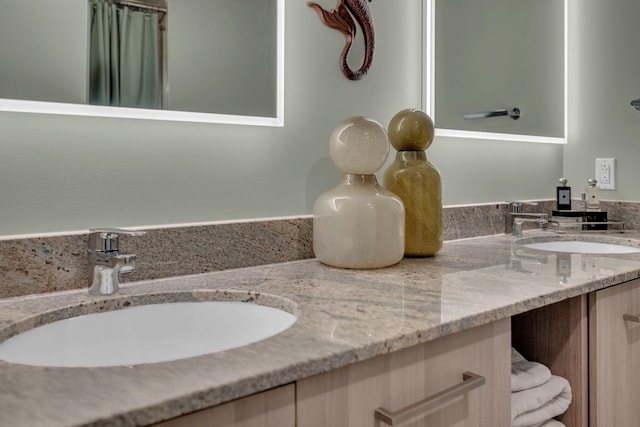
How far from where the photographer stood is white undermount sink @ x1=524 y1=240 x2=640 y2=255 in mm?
1520

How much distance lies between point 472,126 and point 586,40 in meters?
0.71

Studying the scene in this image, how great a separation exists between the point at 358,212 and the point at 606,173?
4.09 feet

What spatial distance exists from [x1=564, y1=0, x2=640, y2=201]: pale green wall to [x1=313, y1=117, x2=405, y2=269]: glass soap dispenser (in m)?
1.15

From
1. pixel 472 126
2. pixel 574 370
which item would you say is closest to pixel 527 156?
pixel 472 126

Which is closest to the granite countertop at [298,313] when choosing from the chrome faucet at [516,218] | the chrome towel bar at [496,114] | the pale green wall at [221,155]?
the pale green wall at [221,155]

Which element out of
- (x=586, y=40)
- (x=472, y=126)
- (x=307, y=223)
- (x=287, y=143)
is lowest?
(x=307, y=223)

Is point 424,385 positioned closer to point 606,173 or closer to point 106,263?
point 106,263

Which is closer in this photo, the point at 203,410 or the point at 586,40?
the point at 203,410

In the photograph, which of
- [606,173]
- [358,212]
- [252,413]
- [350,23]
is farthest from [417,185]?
[606,173]

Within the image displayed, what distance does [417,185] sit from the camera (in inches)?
48.9

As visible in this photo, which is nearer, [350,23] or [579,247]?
[350,23]

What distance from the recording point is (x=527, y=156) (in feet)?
6.08

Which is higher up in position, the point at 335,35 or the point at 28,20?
the point at 335,35

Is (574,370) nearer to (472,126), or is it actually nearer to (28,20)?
(472,126)
